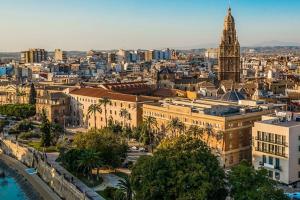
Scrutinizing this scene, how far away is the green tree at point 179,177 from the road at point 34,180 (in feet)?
67.6

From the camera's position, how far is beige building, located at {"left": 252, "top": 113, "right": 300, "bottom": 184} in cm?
5691

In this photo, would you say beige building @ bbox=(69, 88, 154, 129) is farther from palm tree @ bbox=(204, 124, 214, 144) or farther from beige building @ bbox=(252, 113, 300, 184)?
beige building @ bbox=(252, 113, 300, 184)

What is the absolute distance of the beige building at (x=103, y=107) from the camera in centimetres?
9156

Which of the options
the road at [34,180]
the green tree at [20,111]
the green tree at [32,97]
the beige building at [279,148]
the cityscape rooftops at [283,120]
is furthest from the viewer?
the green tree at [32,97]

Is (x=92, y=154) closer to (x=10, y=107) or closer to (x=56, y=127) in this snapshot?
(x=56, y=127)

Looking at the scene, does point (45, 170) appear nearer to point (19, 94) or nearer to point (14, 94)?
point (19, 94)

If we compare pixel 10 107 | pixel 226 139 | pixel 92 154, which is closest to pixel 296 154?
pixel 226 139

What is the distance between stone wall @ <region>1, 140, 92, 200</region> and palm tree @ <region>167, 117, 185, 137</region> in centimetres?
2036

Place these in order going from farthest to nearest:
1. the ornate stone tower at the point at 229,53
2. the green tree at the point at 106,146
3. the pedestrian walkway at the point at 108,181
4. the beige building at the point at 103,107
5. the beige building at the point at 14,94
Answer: the beige building at the point at 14,94
the ornate stone tower at the point at 229,53
the beige building at the point at 103,107
the green tree at the point at 106,146
the pedestrian walkway at the point at 108,181

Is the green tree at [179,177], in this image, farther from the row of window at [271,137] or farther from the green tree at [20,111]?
the green tree at [20,111]

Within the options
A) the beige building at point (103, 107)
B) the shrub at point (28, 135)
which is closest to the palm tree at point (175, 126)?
the beige building at point (103, 107)

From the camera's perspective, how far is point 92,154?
61000 millimetres

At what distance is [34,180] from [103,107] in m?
32.8

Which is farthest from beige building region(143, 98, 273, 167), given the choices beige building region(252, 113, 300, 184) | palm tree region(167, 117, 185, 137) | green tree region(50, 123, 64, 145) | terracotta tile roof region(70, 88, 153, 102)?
green tree region(50, 123, 64, 145)
